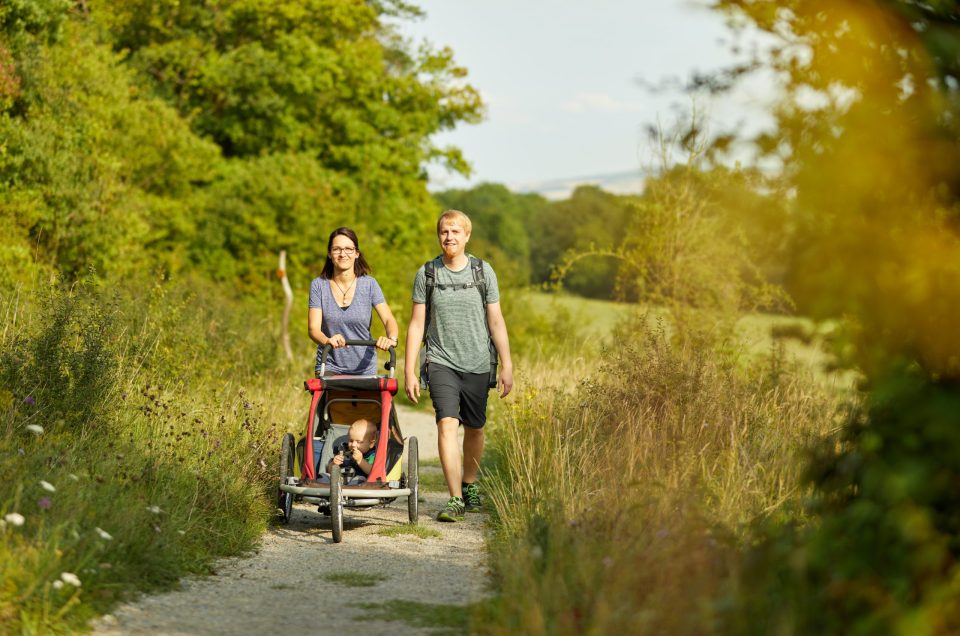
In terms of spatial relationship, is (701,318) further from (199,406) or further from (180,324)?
(199,406)

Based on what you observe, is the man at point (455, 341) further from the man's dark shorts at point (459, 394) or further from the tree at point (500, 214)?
the tree at point (500, 214)

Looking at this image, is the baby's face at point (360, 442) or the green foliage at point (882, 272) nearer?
the green foliage at point (882, 272)

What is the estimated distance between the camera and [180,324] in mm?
12359

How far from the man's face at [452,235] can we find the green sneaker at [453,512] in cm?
172

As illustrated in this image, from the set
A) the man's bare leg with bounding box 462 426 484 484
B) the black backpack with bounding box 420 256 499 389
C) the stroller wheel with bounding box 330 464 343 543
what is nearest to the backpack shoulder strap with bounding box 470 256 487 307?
the black backpack with bounding box 420 256 499 389

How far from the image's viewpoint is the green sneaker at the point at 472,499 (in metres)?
8.34

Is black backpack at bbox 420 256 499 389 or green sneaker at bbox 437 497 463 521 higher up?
black backpack at bbox 420 256 499 389

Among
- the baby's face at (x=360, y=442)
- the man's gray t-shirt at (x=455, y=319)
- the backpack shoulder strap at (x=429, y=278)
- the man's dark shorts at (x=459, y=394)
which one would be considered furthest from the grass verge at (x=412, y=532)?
the backpack shoulder strap at (x=429, y=278)

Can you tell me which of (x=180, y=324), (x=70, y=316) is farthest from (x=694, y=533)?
(x=180, y=324)

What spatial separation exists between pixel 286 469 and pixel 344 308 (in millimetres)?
1318

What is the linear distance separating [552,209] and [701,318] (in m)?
79.7

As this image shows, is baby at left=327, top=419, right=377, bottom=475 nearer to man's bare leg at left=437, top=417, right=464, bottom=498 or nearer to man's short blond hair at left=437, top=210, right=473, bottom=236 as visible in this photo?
man's bare leg at left=437, top=417, right=464, bottom=498

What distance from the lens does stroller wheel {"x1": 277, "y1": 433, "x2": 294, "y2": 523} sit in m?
7.63

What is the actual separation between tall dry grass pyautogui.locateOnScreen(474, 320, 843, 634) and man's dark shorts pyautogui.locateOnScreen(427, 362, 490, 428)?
1.17 ft
